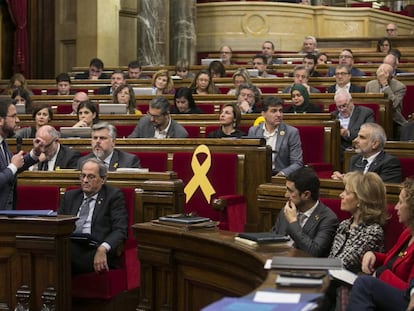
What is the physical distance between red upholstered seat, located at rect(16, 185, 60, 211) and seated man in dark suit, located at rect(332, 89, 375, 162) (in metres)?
2.53

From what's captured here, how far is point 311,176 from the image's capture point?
473cm

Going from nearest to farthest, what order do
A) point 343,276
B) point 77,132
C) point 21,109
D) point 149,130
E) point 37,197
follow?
point 343,276, point 37,197, point 77,132, point 149,130, point 21,109

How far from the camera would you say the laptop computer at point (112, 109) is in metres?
8.23

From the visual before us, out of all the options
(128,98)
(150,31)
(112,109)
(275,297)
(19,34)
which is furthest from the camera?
(150,31)

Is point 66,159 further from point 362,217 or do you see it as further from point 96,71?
point 96,71

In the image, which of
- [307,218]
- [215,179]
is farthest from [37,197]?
[307,218]

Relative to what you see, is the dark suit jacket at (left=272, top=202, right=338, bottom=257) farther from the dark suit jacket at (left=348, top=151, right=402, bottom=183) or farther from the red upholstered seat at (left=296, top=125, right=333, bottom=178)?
the red upholstered seat at (left=296, top=125, right=333, bottom=178)

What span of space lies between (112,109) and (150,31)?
5911 mm

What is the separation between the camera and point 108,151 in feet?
20.8

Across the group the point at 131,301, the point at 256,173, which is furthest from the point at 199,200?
the point at 131,301

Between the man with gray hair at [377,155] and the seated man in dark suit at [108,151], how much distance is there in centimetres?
137

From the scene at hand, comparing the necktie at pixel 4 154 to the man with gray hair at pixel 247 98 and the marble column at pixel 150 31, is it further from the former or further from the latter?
the marble column at pixel 150 31

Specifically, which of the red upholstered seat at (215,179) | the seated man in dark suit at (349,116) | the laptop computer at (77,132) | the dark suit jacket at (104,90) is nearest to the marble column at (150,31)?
the dark suit jacket at (104,90)

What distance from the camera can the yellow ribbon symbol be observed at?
6.40m
